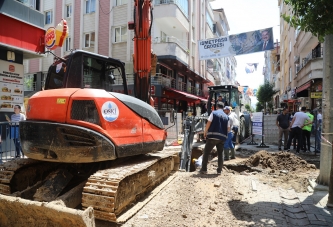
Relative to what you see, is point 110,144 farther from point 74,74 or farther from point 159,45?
point 159,45

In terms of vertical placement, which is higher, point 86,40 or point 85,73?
point 86,40

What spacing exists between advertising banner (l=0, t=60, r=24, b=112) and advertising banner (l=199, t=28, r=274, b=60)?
9.58m

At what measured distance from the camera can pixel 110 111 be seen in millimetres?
3850

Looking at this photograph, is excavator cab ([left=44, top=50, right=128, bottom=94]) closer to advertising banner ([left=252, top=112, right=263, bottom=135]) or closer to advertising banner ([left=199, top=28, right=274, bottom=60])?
advertising banner ([left=252, top=112, right=263, bottom=135])

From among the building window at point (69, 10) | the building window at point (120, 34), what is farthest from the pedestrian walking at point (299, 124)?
the building window at point (69, 10)

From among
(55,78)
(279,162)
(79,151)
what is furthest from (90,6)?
(79,151)

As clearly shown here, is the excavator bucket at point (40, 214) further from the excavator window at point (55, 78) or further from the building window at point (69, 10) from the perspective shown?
the building window at point (69, 10)

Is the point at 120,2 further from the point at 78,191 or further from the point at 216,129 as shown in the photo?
the point at 78,191

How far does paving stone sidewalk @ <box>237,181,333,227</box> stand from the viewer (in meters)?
3.91

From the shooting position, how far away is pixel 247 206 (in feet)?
14.9

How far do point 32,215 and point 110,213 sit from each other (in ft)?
2.79

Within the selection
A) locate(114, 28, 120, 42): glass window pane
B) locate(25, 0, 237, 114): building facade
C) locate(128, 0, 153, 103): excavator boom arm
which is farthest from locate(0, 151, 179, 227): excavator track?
locate(114, 28, 120, 42): glass window pane

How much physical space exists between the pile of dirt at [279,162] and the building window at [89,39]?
19.5 metres

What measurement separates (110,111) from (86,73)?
1.04 metres
